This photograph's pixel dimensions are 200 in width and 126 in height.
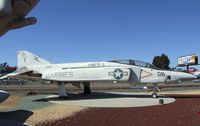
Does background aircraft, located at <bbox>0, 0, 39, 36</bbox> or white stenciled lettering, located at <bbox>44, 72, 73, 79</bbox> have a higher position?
white stenciled lettering, located at <bbox>44, 72, 73, 79</bbox>

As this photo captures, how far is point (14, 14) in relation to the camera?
304 cm

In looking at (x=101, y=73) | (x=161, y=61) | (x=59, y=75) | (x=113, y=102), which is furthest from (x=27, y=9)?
(x=161, y=61)

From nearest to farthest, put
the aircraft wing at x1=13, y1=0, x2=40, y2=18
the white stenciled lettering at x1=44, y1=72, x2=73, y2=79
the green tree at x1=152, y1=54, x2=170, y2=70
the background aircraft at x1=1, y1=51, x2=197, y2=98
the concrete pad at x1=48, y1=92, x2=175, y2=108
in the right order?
1. the aircraft wing at x1=13, y1=0, x2=40, y2=18
2. the concrete pad at x1=48, y1=92, x2=175, y2=108
3. the background aircraft at x1=1, y1=51, x2=197, y2=98
4. the white stenciled lettering at x1=44, y1=72, x2=73, y2=79
5. the green tree at x1=152, y1=54, x2=170, y2=70

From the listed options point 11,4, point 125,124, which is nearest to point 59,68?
point 125,124

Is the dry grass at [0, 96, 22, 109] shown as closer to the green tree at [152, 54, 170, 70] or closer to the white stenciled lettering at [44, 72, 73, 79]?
the white stenciled lettering at [44, 72, 73, 79]

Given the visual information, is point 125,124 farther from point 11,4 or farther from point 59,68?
point 59,68

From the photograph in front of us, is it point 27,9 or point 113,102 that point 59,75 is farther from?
point 27,9

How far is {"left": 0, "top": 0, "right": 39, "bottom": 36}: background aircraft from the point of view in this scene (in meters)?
2.57

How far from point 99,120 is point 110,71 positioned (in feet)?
40.8

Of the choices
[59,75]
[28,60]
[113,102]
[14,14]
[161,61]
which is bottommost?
[113,102]

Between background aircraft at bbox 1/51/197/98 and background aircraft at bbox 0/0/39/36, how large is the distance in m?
20.2

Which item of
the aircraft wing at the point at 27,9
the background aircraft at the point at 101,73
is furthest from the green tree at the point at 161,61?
the aircraft wing at the point at 27,9

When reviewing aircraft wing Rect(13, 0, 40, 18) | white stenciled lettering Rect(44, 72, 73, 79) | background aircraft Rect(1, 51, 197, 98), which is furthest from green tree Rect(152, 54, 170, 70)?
aircraft wing Rect(13, 0, 40, 18)

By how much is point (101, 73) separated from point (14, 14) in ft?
70.0
